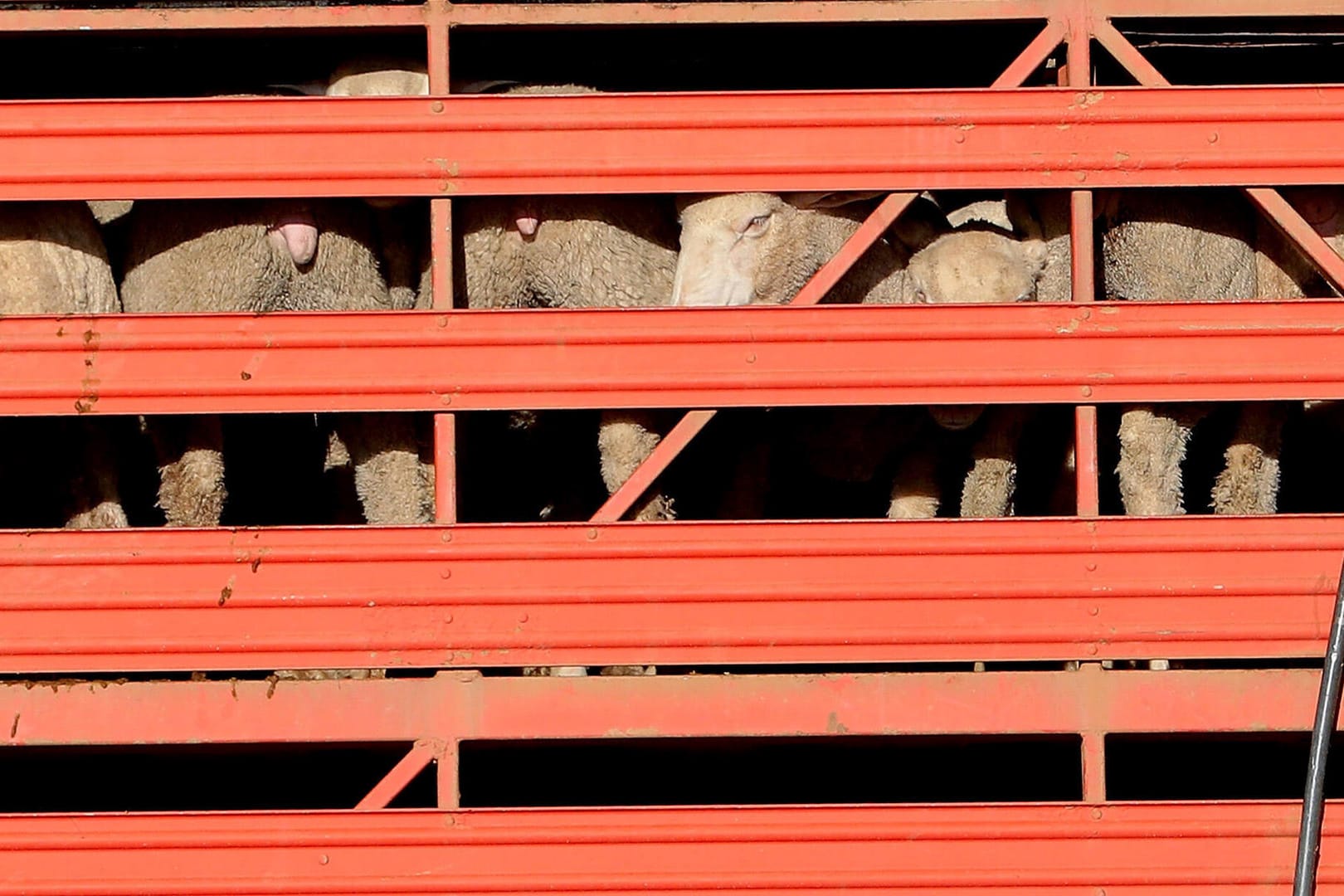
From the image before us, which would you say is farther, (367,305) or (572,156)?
(367,305)

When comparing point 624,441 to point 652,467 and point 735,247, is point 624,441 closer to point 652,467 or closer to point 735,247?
point 652,467

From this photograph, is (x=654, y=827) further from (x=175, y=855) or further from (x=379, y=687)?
(x=175, y=855)

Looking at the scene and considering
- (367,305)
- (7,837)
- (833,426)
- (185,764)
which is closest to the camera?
(7,837)

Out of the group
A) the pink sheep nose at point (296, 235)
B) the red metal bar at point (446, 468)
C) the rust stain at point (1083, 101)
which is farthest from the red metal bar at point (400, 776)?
the rust stain at point (1083, 101)

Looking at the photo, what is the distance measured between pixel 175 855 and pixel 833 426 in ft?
8.54

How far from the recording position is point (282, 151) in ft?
17.0

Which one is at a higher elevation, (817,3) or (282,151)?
(817,3)

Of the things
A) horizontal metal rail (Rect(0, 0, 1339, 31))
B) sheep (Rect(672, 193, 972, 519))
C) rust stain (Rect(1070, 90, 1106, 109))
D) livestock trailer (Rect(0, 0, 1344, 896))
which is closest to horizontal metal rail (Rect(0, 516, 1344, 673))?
livestock trailer (Rect(0, 0, 1344, 896))

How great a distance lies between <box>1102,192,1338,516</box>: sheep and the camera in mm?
5879

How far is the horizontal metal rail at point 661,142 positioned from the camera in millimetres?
5172

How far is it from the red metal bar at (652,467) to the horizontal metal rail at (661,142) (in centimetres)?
65

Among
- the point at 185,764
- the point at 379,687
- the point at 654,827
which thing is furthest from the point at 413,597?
the point at 185,764

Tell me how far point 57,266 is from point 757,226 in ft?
6.95

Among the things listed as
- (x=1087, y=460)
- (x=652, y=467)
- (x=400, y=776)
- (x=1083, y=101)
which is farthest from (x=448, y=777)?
(x=1083, y=101)
